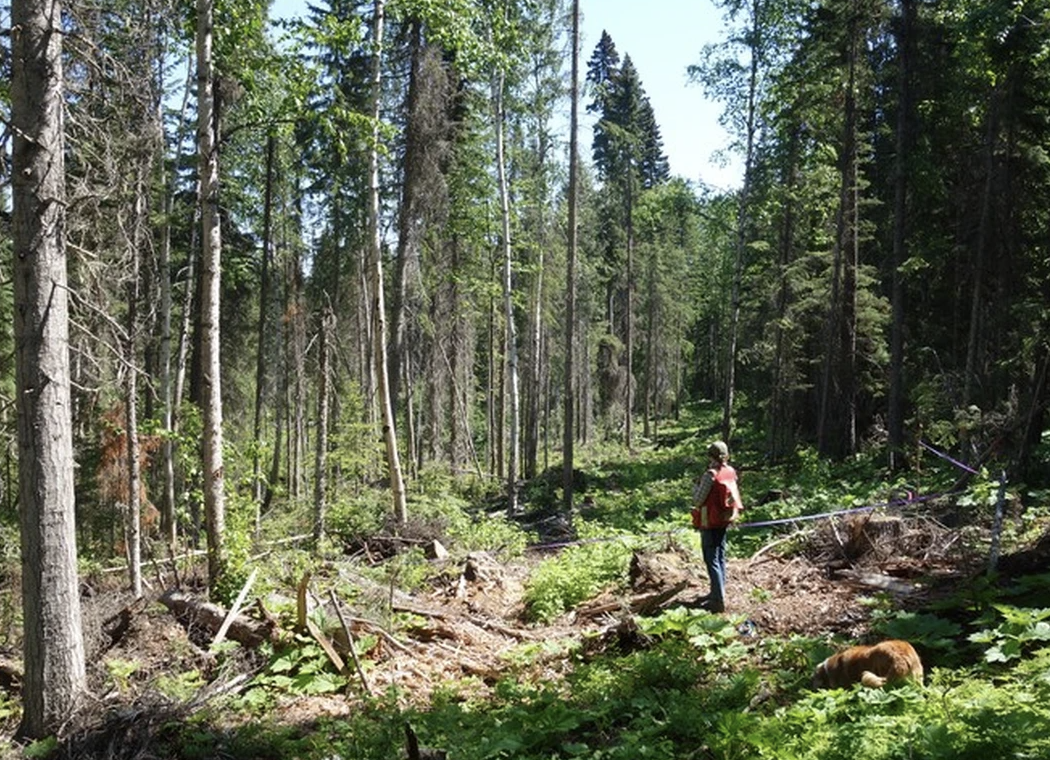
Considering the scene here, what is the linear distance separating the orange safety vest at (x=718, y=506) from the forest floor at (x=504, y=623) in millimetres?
901

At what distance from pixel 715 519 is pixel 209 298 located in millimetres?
6301

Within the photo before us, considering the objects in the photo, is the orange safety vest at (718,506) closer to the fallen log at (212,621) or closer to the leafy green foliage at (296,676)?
the leafy green foliage at (296,676)

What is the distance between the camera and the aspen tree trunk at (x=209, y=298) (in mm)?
8898

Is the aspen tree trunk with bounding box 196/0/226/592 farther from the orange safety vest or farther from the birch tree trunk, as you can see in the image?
the birch tree trunk

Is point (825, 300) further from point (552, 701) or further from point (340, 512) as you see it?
point (552, 701)

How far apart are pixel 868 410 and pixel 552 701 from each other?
65.5ft

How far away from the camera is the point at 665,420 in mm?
55031

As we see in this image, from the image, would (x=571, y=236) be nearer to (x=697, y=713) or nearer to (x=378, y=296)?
(x=378, y=296)

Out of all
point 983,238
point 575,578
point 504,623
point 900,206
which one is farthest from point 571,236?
point 504,623

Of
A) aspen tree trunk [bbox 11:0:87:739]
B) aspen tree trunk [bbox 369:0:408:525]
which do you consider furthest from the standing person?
aspen tree trunk [bbox 369:0:408:525]

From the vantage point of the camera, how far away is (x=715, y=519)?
308 inches

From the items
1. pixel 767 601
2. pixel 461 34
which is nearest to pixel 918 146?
pixel 461 34

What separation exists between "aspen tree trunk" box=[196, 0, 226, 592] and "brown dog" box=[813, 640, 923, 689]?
659 cm

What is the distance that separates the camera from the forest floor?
22.2 feet
